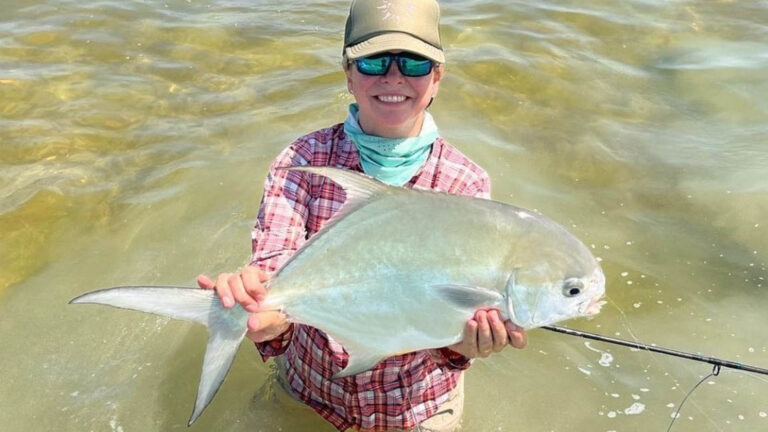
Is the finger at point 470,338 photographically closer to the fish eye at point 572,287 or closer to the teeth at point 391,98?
the fish eye at point 572,287

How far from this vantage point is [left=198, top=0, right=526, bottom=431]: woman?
8.09 feet

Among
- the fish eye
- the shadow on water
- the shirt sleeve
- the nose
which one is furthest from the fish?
the shadow on water

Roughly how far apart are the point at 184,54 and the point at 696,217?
565cm

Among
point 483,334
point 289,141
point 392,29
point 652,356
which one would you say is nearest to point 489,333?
point 483,334

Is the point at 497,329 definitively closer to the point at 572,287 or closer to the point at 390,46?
the point at 572,287

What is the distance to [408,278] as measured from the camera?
211 centimetres

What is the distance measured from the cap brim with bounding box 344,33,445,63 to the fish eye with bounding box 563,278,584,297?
1.02m

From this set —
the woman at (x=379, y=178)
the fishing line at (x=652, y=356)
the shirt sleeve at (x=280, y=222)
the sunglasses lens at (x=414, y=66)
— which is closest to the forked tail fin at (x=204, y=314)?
the woman at (x=379, y=178)

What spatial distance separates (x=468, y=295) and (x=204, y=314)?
85 cm

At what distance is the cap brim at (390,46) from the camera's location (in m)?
2.43

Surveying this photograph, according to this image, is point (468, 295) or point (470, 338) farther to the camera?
point (470, 338)

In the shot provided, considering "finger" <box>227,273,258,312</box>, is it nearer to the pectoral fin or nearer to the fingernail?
the fingernail

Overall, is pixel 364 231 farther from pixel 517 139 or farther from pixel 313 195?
pixel 517 139

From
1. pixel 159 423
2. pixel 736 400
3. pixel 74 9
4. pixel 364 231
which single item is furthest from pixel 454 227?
pixel 74 9
